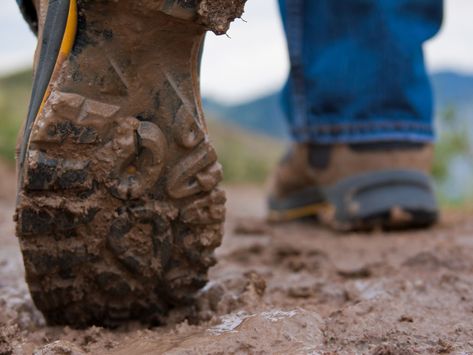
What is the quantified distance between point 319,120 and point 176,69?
3.66 ft

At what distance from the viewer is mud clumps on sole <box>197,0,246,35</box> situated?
88 centimetres

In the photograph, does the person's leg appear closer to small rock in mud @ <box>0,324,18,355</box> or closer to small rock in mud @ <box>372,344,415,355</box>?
small rock in mud @ <box>372,344,415,355</box>

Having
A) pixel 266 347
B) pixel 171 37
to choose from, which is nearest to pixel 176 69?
pixel 171 37

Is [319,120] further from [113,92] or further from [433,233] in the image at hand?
[113,92]

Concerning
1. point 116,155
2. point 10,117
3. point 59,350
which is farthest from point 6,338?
point 10,117

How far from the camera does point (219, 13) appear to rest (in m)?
0.89

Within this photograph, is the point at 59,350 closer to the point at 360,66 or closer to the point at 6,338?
A: the point at 6,338

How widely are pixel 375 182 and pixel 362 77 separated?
0.33m

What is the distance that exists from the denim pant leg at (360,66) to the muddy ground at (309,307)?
42 centimetres

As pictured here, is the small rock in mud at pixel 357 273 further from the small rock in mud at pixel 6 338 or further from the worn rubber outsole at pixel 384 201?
the small rock in mud at pixel 6 338

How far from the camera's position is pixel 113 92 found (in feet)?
3.05

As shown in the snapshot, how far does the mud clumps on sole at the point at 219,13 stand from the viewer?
88 cm

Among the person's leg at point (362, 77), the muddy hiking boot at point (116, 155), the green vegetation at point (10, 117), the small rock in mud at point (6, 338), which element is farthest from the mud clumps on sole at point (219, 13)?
the green vegetation at point (10, 117)

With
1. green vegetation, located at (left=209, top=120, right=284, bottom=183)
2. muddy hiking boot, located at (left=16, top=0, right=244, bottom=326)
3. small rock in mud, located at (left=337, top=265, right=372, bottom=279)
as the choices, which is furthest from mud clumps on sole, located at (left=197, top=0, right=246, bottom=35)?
green vegetation, located at (left=209, top=120, right=284, bottom=183)
